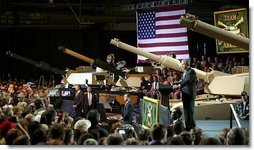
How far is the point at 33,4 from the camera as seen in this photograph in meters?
16.5

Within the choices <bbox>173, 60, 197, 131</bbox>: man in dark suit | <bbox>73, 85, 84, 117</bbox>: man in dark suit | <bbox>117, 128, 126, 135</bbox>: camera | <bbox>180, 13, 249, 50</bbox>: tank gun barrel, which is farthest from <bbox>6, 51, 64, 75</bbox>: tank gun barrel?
<bbox>117, 128, 126, 135</bbox>: camera

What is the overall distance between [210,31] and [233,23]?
0.88 m

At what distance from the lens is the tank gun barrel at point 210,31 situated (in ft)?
19.9

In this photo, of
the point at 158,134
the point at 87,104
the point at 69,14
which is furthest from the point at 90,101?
the point at 69,14

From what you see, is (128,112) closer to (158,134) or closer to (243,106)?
(243,106)

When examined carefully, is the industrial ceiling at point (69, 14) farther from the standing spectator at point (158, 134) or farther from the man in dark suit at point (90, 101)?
the standing spectator at point (158, 134)

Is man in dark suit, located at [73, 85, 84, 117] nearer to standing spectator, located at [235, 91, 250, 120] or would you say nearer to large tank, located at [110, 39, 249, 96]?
large tank, located at [110, 39, 249, 96]

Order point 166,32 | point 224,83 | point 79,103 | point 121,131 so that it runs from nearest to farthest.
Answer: point 121,131, point 224,83, point 79,103, point 166,32

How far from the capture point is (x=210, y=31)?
632 cm

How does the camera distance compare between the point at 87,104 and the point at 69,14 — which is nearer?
the point at 87,104

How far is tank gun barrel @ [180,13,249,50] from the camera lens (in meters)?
6.07

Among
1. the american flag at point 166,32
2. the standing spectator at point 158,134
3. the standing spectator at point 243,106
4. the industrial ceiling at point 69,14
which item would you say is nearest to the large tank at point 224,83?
the standing spectator at point 243,106

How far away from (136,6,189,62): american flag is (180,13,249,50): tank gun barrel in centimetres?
447

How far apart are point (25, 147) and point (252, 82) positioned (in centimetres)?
199
